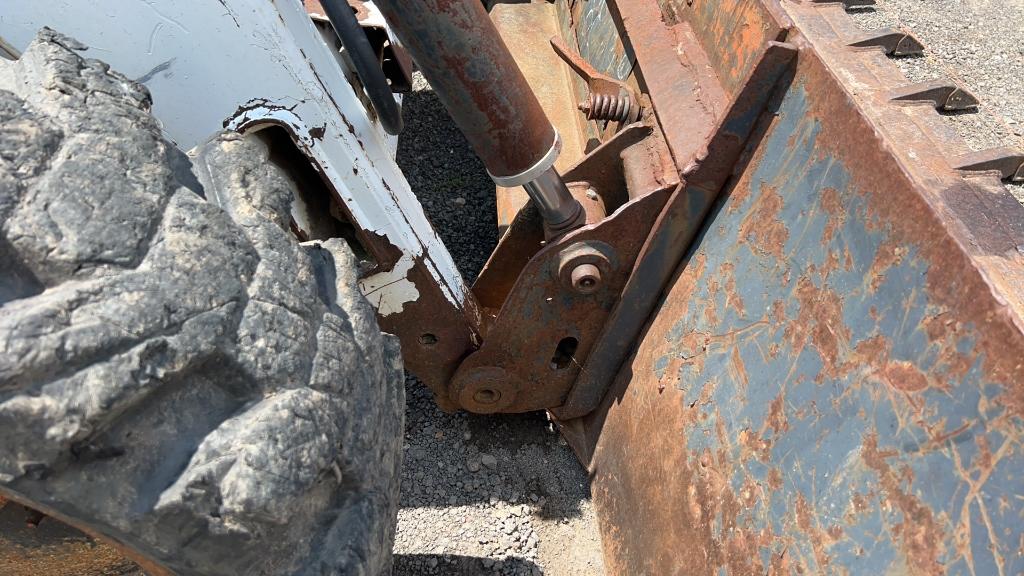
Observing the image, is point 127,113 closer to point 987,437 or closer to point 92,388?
point 92,388

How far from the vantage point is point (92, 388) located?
24.8 inches

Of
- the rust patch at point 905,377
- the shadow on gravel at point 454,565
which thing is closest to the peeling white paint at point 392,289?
the shadow on gravel at point 454,565

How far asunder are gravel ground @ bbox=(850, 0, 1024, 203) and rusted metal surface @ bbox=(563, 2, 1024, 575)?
1467mm

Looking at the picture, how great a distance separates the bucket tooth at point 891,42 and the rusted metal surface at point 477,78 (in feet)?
2.04

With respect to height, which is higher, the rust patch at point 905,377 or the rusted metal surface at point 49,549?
the rusted metal surface at point 49,549

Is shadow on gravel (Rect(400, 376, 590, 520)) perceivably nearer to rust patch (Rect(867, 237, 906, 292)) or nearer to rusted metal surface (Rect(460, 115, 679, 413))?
rusted metal surface (Rect(460, 115, 679, 413))

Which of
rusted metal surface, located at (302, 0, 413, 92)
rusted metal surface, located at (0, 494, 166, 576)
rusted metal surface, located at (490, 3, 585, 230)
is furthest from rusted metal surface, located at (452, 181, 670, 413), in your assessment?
rusted metal surface, located at (0, 494, 166, 576)

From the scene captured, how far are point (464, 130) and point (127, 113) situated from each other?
0.63 meters

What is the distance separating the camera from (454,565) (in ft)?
5.58

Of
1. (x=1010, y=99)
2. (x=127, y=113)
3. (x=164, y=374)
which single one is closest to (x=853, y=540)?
(x=164, y=374)

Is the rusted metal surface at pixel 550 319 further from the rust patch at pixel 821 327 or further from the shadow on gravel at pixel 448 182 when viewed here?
the shadow on gravel at pixel 448 182

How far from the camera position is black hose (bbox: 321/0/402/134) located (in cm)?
114

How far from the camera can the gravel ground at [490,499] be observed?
1.72 meters

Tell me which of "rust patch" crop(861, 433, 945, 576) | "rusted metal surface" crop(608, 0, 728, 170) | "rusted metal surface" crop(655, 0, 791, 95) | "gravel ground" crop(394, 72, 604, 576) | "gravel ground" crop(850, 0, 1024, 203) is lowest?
"gravel ground" crop(850, 0, 1024, 203)
